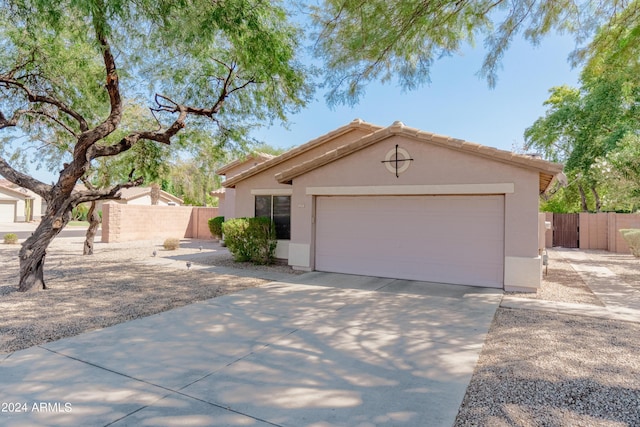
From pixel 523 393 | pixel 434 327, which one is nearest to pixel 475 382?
pixel 523 393

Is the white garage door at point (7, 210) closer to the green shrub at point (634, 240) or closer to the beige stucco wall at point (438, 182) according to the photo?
the beige stucco wall at point (438, 182)

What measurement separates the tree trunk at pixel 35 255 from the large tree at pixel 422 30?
698 centimetres

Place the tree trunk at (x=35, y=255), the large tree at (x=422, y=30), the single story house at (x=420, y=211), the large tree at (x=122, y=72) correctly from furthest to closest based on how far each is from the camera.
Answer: the single story house at (x=420, y=211), the tree trunk at (x=35, y=255), the large tree at (x=422, y=30), the large tree at (x=122, y=72)

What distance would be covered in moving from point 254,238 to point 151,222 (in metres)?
12.7

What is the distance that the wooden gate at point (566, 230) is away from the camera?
62.1 ft

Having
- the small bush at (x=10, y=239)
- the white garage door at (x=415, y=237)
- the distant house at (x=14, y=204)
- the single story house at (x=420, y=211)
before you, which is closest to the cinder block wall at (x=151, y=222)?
the small bush at (x=10, y=239)

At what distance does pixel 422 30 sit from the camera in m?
7.72

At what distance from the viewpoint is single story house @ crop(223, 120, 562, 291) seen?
26.9ft

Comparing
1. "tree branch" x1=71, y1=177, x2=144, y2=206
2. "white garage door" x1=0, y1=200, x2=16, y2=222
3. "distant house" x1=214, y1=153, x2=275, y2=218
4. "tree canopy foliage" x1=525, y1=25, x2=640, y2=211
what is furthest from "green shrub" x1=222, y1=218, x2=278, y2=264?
"white garage door" x1=0, y1=200, x2=16, y2=222

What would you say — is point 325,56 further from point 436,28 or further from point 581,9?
point 581,9

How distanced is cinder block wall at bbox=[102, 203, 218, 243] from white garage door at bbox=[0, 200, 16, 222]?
106 ft

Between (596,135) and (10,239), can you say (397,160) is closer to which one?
(596,135)

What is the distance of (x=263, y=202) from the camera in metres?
13.2

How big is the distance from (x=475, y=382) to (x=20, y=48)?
1143 cm
